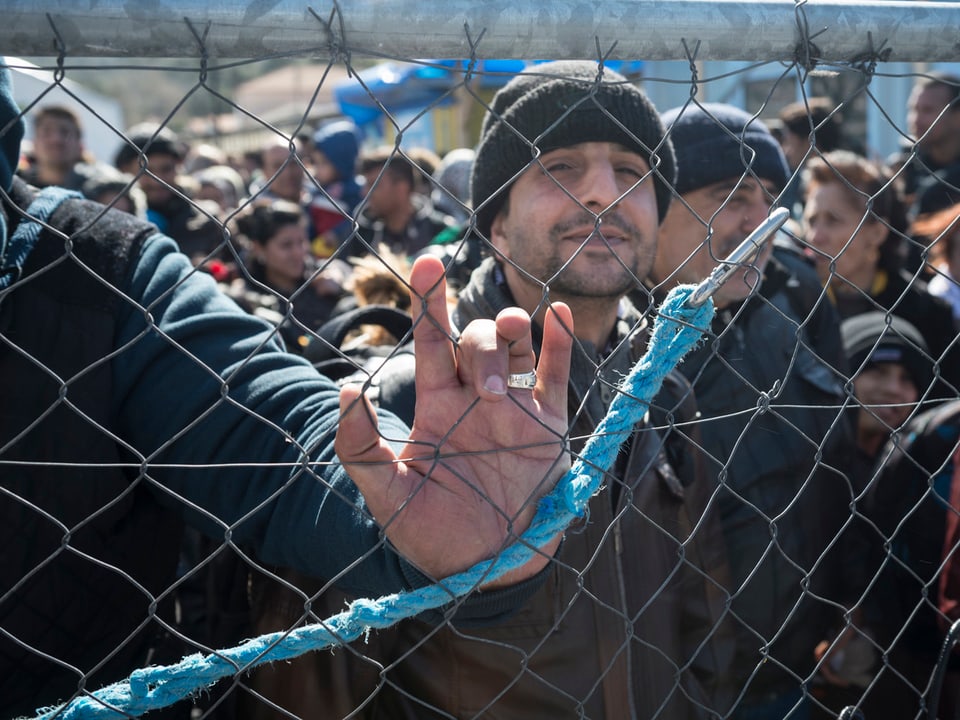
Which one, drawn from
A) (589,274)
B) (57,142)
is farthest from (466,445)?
(57,142)

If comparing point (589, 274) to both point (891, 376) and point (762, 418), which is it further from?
point (891, 376)

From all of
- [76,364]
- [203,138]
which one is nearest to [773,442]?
[76,364]

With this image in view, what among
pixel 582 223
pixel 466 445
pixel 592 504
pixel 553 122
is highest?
pixel 553 122

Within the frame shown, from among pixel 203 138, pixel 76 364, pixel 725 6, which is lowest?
pixel 203 138

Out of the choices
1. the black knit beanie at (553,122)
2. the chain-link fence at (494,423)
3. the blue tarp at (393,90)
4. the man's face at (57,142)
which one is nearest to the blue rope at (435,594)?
the chain-link fence at (494,423)

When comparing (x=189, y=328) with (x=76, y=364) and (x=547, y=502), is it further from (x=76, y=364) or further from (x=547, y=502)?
(x=547, y=502)

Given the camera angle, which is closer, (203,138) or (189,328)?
(189,328)

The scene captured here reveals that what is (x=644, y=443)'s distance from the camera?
5.93 feet

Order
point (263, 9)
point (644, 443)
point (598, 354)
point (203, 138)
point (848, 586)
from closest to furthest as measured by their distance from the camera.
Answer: point (263, 9)
point (644, 443)
point (598, 354)
point (848, 586)
point (203, 138)

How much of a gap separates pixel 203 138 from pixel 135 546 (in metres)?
22.9

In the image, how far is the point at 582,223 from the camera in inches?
69.0

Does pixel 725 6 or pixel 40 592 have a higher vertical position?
pixel 725 6

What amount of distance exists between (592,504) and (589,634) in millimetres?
246

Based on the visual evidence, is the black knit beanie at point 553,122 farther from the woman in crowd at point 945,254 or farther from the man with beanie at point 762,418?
the woman in crowd at point 945,254
